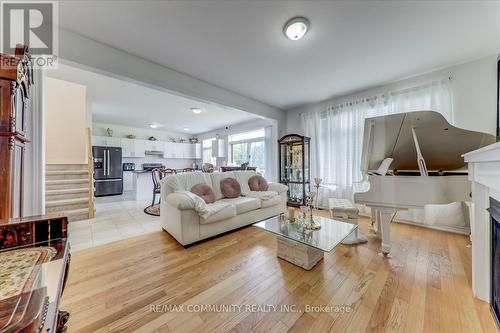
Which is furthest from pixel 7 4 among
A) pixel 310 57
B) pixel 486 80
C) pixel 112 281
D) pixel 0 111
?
pixel 486 80

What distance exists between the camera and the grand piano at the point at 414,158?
1.74 meters

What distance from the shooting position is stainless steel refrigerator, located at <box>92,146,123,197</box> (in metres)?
5.44

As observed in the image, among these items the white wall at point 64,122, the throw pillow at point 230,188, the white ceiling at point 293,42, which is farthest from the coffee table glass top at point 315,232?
the white wall at point 64,122

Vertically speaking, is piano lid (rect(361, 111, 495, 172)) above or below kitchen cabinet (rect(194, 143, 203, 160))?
below

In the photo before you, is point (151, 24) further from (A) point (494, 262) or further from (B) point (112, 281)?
(A) point (494, 262)

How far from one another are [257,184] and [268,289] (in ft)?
7.23

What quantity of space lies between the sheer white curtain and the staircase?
469cm

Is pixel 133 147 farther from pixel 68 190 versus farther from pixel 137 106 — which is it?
pixel 68 190

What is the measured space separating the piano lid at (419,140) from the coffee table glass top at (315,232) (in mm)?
829

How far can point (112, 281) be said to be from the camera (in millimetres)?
1611

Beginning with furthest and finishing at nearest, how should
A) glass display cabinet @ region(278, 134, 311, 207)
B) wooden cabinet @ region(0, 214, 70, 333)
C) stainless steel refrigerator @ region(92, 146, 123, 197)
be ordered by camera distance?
stainless steel refrigerator @ region(92, 146, 123, 197)
glass display cabinet @ region(278, 134, 311, 207)
wooden cabinet @ region(0, 214, 70, 333)

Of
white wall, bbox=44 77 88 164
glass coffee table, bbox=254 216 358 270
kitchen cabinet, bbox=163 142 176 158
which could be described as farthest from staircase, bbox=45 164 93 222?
kitchen cabinet, bbox=163 142 176 158

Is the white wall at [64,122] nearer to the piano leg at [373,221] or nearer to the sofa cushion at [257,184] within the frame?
the sofa cushion at [257,184]

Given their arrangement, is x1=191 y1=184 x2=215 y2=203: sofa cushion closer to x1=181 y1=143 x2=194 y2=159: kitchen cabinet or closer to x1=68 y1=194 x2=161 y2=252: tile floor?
x1=68 y1=194 x2=161 y2=252: tile floor
